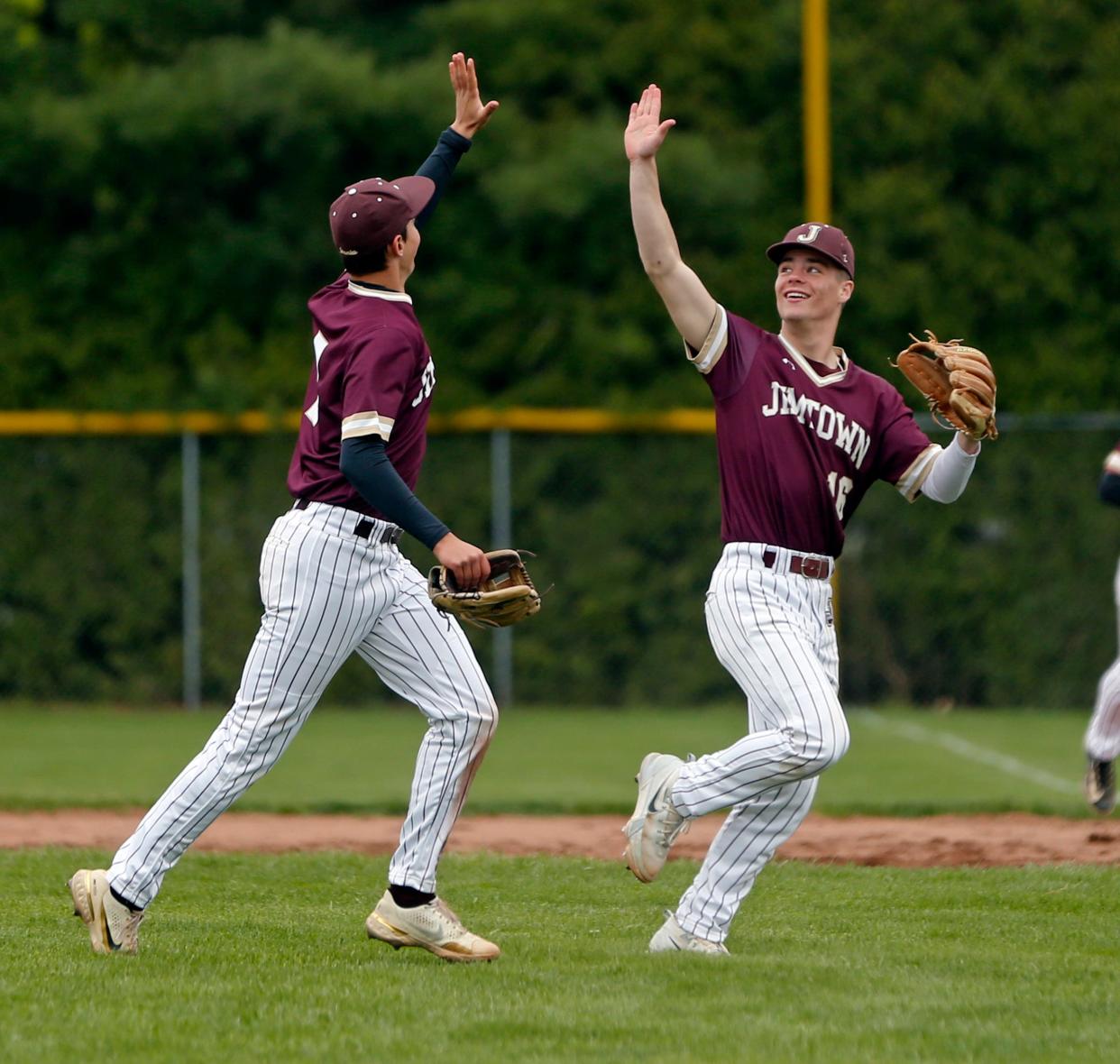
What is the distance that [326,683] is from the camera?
200 inches

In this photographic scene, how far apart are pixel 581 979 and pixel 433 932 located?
53cm

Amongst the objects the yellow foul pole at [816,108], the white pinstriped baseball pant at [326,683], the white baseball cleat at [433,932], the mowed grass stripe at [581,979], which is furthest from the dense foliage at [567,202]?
the white baseball cleat at [433,932]

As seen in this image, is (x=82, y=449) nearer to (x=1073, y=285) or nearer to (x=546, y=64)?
(x=546, y=64)

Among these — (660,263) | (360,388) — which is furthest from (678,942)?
(660,263)

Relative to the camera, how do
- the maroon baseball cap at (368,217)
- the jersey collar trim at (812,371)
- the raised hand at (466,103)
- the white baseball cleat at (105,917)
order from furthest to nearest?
the raised hand at (466,103), the jersey collar trim at (812,371), the maroon baseball cap at (368,217), the white baseball cleat at (105,917)

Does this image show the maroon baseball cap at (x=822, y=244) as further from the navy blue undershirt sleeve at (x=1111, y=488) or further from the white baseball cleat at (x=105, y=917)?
the navy blue undershirt sleeve at (x=1111, y=488)

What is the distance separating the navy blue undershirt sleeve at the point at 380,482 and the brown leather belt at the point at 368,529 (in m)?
0.24

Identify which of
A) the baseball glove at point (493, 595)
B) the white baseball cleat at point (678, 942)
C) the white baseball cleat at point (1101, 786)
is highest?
the baseball glove at point (493, 595)

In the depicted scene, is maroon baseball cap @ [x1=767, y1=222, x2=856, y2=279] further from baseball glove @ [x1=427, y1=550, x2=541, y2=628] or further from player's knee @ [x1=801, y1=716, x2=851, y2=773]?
player's knee @ [x1=801, y1=716, x2=851, y2=773]

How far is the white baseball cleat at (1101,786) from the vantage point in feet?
27.2

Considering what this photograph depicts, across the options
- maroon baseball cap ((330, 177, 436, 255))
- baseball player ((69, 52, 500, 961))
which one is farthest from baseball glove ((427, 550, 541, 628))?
maroon baseball cap ((330, 177, 436, 255))

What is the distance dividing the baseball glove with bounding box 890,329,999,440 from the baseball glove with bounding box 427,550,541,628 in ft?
Answer: 4.02

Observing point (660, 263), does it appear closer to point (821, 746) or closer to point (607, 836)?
point (821, 746)

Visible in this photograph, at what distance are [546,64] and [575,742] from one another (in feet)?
23.6
